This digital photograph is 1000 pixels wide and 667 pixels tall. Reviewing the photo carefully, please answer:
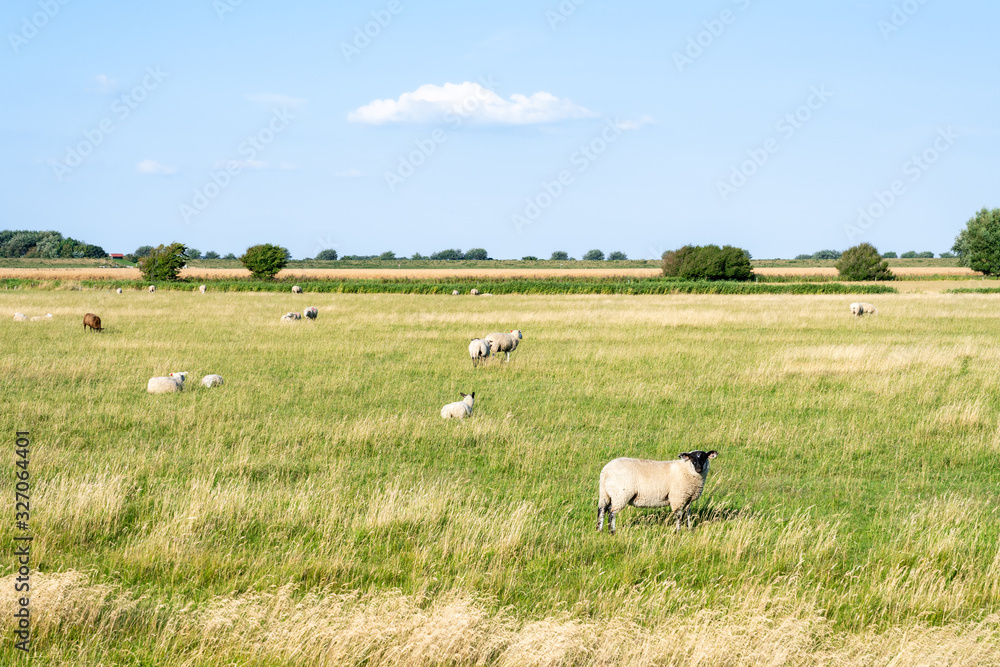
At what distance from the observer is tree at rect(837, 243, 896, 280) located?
308 ft

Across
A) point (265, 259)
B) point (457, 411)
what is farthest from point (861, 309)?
point (265, 259)

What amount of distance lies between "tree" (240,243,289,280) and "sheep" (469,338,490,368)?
7534 cm

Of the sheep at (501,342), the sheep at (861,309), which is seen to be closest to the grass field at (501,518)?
the sheep at (501,342)

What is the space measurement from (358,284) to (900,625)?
69.2 metres

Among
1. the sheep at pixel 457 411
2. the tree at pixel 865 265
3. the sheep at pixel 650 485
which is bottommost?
the sheep at pixel 457 411

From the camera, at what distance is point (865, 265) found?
93.8 meters

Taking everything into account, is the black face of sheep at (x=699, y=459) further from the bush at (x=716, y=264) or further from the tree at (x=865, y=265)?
the tree at (x=865, y=265)

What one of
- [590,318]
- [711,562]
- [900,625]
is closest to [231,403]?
[711,562]

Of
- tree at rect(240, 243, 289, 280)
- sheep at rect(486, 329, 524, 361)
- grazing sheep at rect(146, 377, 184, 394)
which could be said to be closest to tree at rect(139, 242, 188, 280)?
tree at rect(240, 243, 289, 280)

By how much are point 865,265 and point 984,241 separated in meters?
19.3

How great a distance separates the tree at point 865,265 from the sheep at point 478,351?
282 ft

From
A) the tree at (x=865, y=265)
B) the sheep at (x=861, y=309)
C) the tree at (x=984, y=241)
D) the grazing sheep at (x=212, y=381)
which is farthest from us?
the tree at (x=984, y=241)

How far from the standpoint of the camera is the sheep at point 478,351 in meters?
21.6

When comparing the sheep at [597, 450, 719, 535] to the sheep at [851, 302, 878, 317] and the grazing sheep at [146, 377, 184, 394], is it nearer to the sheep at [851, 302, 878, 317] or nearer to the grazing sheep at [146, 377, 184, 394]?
the grazing sheep at [146, 377, 184, 394]
